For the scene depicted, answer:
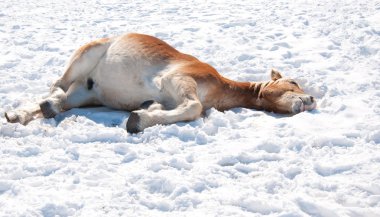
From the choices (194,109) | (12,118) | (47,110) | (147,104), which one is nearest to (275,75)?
(194,109)

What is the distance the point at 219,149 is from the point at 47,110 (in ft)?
7.57

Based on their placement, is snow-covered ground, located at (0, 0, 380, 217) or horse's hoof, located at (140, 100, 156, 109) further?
horse's hoof, located at (140, 100, 156, 109)

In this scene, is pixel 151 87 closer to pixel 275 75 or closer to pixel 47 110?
pixel 47 110

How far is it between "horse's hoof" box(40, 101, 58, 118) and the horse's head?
2.62 metres

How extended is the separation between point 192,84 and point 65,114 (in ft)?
5.37

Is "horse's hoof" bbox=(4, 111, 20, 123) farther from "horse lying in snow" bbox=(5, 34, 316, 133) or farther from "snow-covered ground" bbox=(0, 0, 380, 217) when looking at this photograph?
"snow-covered ground" bbox=(0, 0, 380, 217)

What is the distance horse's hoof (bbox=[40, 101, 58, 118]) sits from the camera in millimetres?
6266

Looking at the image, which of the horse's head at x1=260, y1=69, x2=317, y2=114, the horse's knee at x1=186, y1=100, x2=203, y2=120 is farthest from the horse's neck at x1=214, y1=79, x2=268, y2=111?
the horse's knee at x1=186, y1=100, x2=203, y2=120

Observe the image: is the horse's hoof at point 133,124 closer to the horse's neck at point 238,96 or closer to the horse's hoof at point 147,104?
the horse's hoof at point 147,104

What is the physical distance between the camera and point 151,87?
6.55m

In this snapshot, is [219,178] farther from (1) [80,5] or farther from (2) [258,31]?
(1) [80,5]

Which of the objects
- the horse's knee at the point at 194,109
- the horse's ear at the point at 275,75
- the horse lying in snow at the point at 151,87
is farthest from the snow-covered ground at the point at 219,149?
the horse's ear at the point at 275,75

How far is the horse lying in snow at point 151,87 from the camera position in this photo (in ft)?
20.6

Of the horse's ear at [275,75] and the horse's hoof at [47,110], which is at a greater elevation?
the horse's ear at [275,75]
